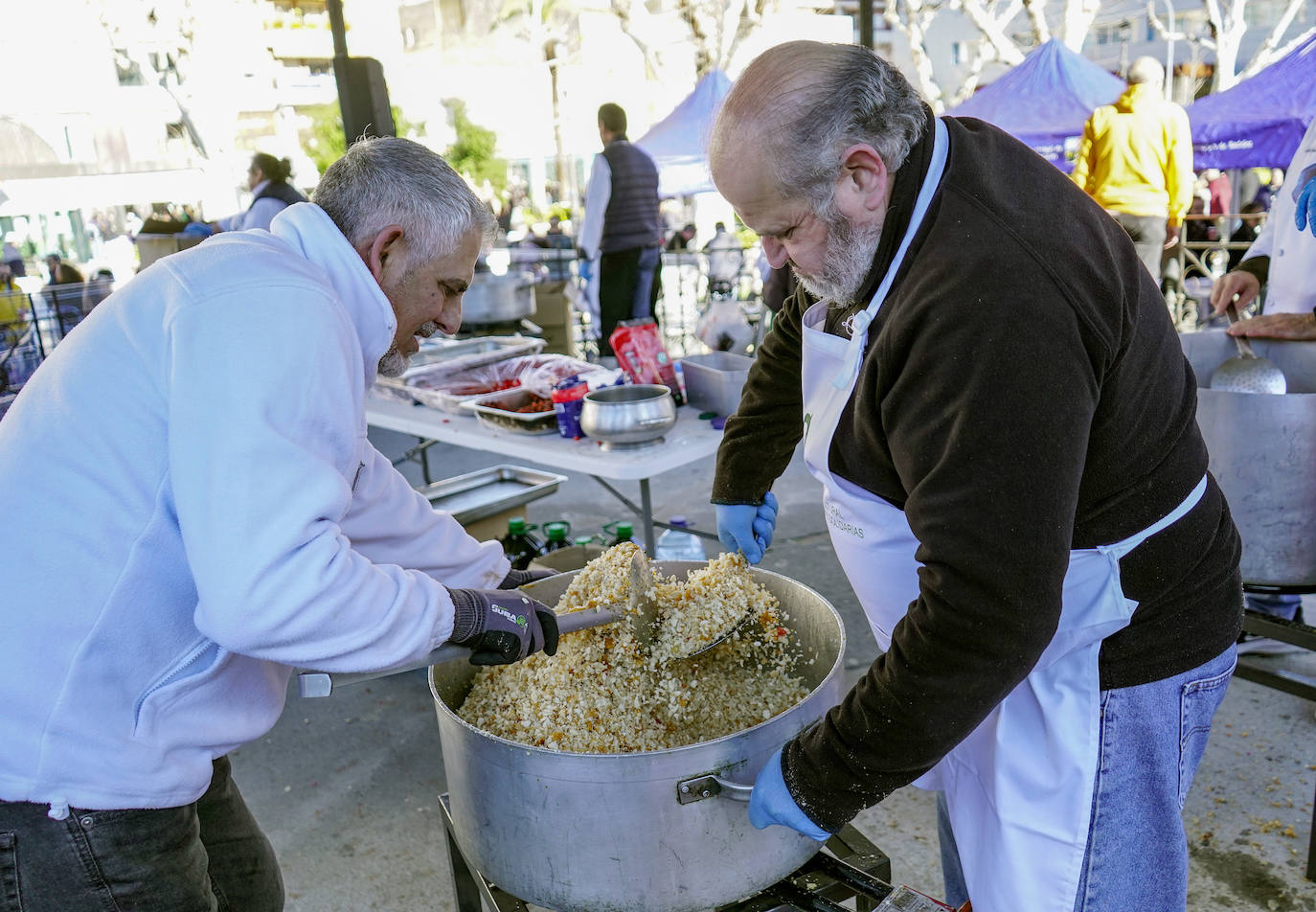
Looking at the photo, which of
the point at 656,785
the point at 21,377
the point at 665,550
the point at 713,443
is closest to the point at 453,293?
the point at 656,785

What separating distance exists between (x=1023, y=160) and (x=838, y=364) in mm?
363

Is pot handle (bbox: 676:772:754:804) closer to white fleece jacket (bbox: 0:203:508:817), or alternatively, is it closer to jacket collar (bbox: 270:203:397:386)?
white fleece jacket (bbox: 0:203:508:817)

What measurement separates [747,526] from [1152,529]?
797 mm

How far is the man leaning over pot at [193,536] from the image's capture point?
1085mm

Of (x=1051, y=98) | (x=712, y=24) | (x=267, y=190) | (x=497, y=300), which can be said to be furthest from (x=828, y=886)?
(x=712, y=24)

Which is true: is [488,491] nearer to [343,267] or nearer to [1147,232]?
[343,267]

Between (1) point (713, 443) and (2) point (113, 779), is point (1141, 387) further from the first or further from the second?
(1) point (713, 443)

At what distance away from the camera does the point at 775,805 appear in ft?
4.06

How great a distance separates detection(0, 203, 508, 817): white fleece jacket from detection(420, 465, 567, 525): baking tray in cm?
223

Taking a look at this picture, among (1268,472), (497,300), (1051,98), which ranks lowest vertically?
(497,300)

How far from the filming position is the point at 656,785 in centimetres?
125

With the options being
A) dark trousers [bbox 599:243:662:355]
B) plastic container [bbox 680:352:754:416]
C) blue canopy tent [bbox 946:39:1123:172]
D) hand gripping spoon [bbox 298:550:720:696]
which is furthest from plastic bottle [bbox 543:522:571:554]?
blue canopy tent [bbox 946:39:1123:172]

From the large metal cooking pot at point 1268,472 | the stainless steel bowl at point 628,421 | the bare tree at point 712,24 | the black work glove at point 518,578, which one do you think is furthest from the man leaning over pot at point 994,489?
the bare tree at point 712,24

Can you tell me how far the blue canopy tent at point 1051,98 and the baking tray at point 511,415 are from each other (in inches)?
295
